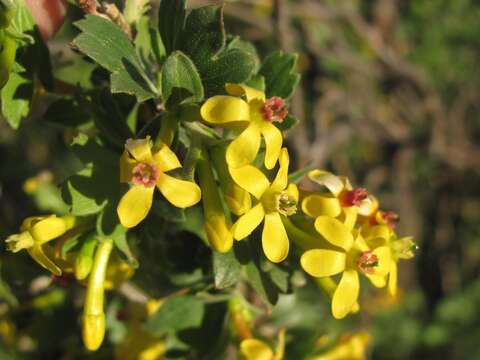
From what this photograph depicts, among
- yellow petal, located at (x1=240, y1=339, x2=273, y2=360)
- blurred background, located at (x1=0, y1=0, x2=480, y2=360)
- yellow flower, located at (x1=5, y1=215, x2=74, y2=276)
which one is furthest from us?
blurred background, located at (x1=0, y1=0, x2=480, y2=360)

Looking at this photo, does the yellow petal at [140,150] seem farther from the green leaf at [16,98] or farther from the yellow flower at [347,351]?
the yellow flower at [347,351]

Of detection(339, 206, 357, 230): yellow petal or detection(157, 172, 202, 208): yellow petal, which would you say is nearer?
detection(157, 172, 202, 208): yellow petal

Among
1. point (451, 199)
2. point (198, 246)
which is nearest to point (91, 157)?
point (198, 246)

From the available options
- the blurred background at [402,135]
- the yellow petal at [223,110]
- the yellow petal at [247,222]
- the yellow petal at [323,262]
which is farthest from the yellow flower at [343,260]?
the blurred background at [402,135]

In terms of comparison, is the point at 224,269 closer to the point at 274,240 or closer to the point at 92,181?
the point at 274,240

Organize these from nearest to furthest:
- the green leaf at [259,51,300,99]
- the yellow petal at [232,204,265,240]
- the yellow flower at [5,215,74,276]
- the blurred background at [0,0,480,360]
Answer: the yellow petal at [232,204,265,240] < the yellow flower at [5,215,74,276] < the green leaf at [259,51,300,99] < the blurred background at [0,0,480,360]

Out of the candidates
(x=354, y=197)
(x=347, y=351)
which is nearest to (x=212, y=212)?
(x=354, y=197)

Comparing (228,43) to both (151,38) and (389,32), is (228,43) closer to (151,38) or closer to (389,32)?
(151,38)

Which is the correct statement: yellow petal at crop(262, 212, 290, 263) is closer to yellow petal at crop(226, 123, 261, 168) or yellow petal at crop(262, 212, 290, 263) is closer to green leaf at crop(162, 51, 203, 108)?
yellow petal at crop(226, 123, 261, 168)

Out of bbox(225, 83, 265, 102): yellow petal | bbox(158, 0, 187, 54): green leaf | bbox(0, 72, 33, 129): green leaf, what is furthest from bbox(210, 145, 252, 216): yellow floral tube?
bbox(0, 72, 33, 129): green leaf
